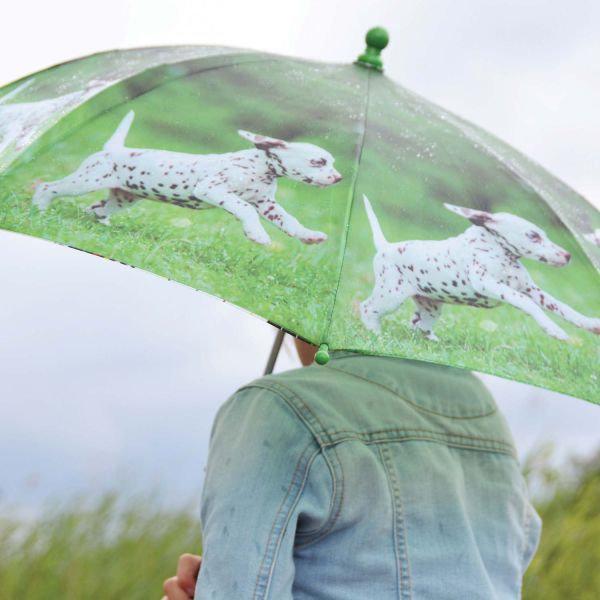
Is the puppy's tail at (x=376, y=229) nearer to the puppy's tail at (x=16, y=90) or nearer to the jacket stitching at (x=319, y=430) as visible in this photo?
the jacket stitching at (x=319, y=430)

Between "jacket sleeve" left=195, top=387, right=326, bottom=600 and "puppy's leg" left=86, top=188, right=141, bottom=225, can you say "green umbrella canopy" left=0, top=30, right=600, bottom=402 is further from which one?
"jacket sleeve" left=195, top=387, right=326, bottom=600

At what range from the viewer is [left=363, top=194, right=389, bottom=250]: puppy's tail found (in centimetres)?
161

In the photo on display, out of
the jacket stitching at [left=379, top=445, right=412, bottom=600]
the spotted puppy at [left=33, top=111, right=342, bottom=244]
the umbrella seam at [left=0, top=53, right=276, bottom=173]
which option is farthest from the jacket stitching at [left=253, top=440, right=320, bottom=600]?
the umbrella seam at [left=0, top=53, right=276, bottom=173]

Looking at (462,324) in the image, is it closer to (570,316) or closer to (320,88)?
(570,316)

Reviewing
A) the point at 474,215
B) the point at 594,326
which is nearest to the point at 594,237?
the point at 594,326

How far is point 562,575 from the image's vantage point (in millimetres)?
5195

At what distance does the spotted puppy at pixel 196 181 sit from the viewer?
1572mm

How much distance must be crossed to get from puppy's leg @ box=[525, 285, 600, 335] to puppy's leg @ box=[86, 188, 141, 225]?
70cm

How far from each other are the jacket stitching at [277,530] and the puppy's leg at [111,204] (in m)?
0.54

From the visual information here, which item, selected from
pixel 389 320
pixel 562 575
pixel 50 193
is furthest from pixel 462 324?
pixel 562 575

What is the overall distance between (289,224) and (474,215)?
388 millimetres

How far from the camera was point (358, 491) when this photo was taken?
1813 mm

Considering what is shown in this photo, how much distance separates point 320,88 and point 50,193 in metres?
0.58

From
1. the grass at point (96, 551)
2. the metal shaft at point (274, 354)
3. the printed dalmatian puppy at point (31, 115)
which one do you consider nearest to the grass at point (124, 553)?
the grass at point (96, 551)
